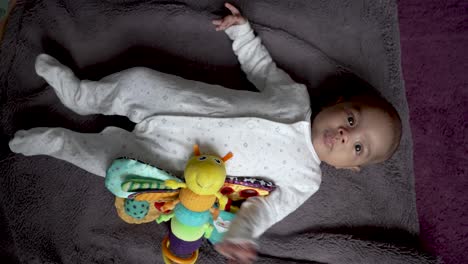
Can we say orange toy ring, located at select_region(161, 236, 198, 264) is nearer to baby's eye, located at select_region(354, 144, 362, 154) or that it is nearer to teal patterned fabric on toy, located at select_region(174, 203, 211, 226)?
teal patterned fabric on toy, located at select_region(174, 203, 211, 226)

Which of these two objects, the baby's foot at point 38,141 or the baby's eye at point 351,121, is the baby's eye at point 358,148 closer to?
the baby's eye at point 351,121

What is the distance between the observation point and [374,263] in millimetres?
1275

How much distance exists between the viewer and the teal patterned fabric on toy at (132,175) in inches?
40.3

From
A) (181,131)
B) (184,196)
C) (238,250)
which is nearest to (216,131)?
A: (181,131)

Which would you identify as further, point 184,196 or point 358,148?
point 358,148

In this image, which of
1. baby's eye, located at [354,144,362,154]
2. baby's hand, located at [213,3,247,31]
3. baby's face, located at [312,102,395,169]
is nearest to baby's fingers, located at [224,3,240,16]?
baby's hand, located at [213,3,247,31]

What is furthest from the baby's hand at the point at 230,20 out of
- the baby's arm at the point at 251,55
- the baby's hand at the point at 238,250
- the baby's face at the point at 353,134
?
the baby's hand at the point at 238,250

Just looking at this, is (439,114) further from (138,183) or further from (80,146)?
(80,146)

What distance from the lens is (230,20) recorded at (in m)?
1.22

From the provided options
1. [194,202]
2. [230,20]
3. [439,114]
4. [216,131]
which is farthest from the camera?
[439,114]

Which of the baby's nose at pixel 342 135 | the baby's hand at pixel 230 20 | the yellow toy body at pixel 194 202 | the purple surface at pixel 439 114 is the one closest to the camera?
the yellow toy body at pixel 194 202

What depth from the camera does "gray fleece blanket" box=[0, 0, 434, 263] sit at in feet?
3.87

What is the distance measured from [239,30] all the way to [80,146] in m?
0.53

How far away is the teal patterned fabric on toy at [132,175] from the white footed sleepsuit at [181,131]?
0.06 metres
